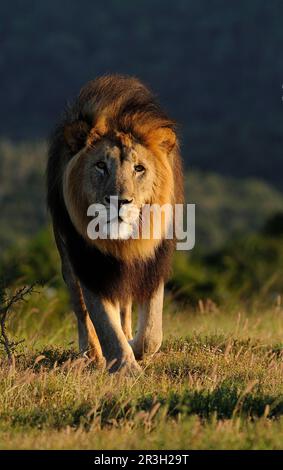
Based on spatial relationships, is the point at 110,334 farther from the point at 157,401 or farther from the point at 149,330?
the point at 157,401

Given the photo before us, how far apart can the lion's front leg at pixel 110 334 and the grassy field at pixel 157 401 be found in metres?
0.13

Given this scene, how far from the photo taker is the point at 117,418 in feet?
17.8

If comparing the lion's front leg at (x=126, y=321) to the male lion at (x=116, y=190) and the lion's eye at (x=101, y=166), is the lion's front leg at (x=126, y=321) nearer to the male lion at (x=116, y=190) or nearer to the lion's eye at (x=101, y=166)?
the male lion at (x=116, y=190)

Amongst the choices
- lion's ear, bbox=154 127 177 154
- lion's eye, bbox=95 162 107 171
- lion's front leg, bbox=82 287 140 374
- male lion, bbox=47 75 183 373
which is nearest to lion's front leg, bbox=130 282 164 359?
male lion, bbox=47 75 183 373

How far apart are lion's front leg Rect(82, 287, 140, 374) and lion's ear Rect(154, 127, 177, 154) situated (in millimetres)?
1026

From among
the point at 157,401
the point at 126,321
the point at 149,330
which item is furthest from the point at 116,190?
the point at 126,321

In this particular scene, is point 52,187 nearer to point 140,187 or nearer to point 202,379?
point 140,187

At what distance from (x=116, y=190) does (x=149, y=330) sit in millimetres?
1207

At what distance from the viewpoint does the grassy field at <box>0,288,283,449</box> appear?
16.0ft

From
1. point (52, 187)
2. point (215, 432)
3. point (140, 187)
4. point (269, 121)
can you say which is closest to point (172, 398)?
point (215, 432)

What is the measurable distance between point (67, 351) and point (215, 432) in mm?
2946

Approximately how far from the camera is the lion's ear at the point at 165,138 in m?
6.85

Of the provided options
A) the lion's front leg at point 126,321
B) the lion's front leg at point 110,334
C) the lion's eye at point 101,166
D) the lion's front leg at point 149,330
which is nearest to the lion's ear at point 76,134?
the lion's eye at point 101,166

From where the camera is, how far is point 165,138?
6.90 m
